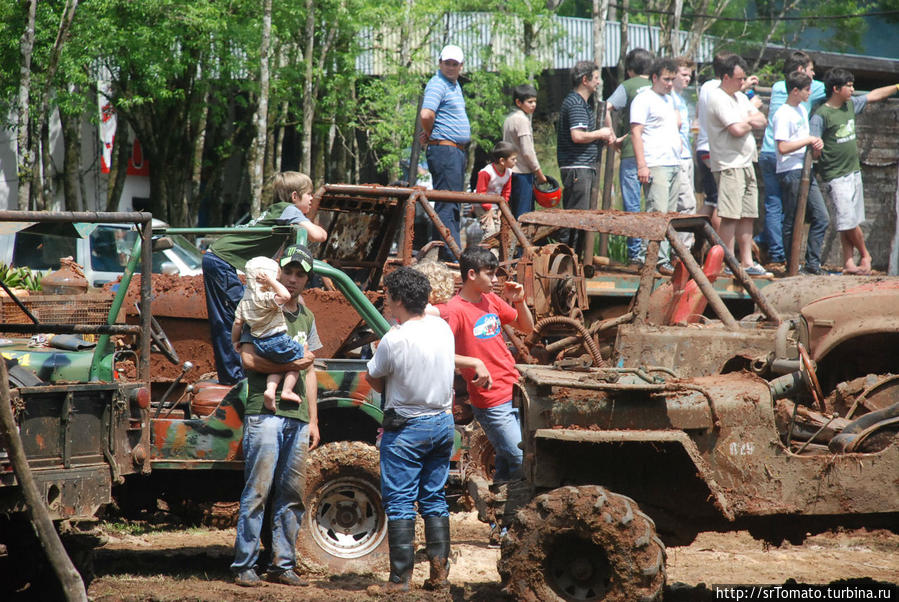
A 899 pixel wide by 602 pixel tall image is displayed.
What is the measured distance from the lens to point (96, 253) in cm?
1330

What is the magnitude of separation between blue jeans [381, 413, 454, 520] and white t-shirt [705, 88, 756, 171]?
629 cm

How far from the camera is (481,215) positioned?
10789mm

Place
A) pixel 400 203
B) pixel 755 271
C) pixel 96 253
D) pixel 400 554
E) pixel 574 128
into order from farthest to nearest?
pixel 96 253 → pixel 574 128 → pixel 755 271 → pixel 400 203 → pixel 400 554

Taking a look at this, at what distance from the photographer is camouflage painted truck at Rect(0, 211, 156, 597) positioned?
520 centimetres

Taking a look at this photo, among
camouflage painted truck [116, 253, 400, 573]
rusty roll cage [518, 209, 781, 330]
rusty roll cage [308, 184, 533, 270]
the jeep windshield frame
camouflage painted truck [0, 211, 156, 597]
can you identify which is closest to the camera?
camouflage painted truck [0, 211, 156, 597]

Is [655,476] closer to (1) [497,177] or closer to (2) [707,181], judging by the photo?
(1) [497,177]


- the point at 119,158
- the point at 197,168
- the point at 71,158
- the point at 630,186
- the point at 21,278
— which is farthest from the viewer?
the point at 119,158

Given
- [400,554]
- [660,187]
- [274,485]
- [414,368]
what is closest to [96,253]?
[660,187]

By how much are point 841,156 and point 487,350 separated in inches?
270

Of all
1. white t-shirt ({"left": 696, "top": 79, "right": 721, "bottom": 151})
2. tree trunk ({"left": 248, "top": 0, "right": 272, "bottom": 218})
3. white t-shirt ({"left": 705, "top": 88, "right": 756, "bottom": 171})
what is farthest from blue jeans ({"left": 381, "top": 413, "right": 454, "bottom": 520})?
tree trunk ({"left": 248, "top": 0, "right": 272, "bottom": 218})

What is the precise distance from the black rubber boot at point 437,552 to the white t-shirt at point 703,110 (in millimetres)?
6845

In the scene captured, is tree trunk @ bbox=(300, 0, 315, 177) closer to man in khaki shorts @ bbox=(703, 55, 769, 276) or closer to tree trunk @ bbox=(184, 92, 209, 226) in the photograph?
tree trunk @ bbox=(184, 92, 209, 226)

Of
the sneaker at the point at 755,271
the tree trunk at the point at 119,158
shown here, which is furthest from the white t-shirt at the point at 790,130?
the tree trunk at the point at 119,158

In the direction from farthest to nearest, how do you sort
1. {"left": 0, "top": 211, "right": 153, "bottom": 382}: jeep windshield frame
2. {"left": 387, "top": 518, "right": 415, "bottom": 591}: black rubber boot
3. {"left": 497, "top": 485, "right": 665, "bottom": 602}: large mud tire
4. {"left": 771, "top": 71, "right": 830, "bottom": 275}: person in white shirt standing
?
{"left": 771, "top": 71, "right": 830, "bottom": 275}: person in white shirt standing < {"left": 387, "top": 518, "right": 415, "bottom": 591}: black rubber boot < {"left": 0, "top": 211, "right": 153, "bottom": 382}: jeep windshield frame < {"left": 497, "top": 485, "right": 665, "bottom": 602}: large mud tire
